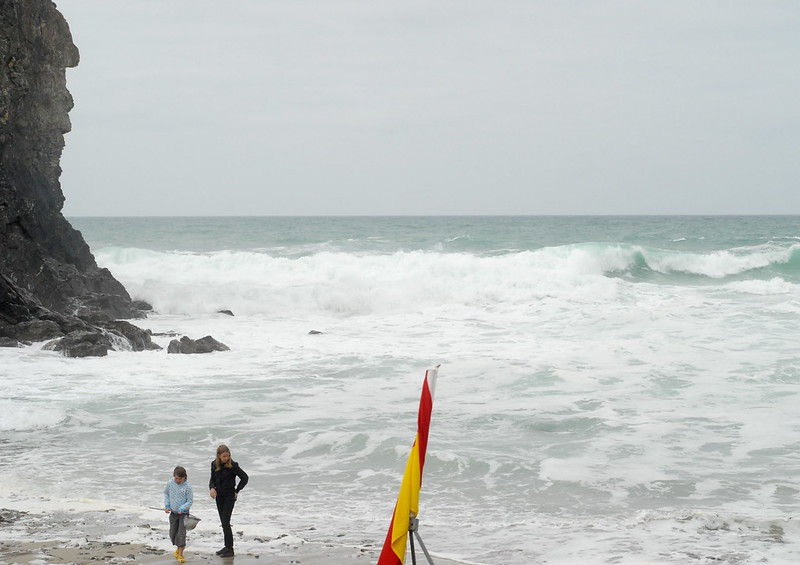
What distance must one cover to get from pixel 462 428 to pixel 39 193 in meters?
17.6

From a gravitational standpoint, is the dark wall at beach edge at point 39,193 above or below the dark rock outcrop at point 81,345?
above

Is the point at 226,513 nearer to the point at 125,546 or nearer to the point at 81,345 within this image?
the point at 125,546

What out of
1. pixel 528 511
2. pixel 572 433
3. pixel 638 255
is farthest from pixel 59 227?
pixel 638 255

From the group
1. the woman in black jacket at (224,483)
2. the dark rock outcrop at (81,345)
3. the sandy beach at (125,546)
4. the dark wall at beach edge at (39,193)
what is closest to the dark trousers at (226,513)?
the woman in black jacket at (224,483)

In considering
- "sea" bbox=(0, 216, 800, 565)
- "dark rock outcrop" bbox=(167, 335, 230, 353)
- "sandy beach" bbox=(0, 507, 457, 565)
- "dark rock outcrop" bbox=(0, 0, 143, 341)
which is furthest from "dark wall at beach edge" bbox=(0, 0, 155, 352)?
"sandy beach" bbox=(0, 507, 457, 565)

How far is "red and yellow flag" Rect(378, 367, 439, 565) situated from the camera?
13.9 feet

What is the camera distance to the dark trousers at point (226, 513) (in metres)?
7.82

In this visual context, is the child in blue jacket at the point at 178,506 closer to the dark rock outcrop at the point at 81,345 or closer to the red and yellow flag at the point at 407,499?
the red and yellow flag at the point at 407,499

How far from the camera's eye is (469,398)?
1538cm

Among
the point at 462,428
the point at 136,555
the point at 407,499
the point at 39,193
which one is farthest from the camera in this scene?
the point at 39,193

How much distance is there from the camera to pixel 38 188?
84.0 feet

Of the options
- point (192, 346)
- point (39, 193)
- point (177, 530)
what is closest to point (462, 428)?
point (177, 530)

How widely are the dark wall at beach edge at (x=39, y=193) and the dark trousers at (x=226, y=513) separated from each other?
13.4m

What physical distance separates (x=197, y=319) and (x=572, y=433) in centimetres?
1797
